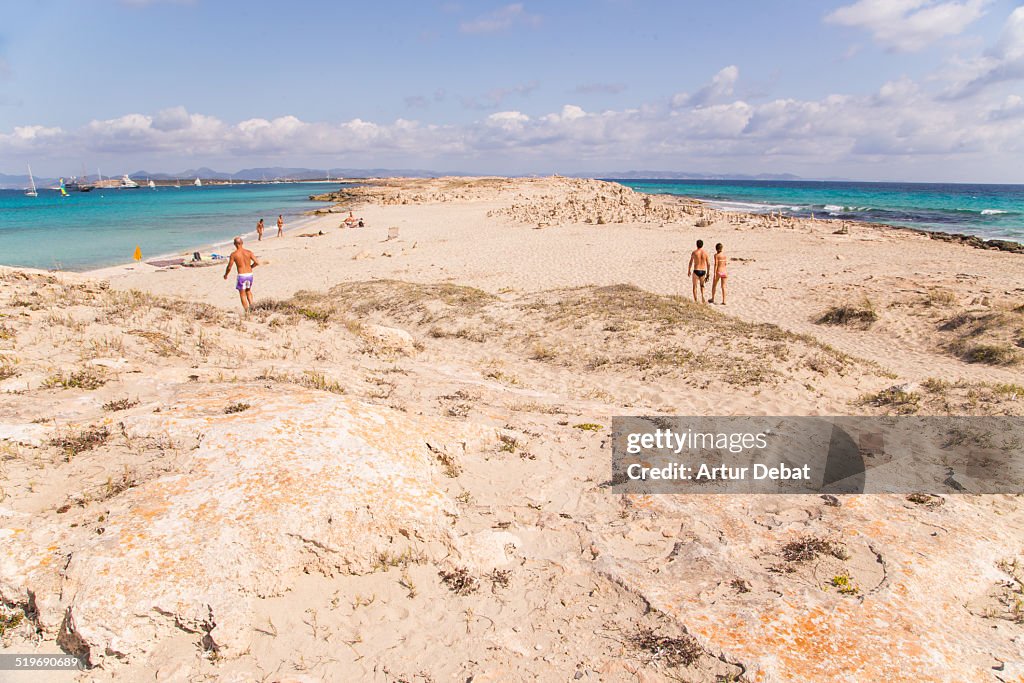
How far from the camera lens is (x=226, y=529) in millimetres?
3820

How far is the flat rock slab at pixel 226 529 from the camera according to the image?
3377 millimetres

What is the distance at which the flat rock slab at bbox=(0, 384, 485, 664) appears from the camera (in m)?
3.38

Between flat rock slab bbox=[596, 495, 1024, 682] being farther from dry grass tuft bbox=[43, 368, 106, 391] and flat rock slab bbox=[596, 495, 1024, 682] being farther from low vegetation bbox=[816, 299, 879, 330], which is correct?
low vegetation bbox=[816, 299, 879, 330]

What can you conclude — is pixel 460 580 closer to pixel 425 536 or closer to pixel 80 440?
pixel 425 536

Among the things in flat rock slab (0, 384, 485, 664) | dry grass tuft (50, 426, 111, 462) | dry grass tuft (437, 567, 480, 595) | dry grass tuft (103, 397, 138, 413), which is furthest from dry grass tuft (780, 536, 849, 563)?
dry grass tuft (103, 397, 138, 413)

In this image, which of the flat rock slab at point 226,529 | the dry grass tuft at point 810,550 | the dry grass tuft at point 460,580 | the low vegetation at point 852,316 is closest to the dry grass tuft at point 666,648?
Answer: the dry grass tuft at point 460,580

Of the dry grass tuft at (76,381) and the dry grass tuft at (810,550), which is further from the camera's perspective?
the dry grass tuft at (76,381)

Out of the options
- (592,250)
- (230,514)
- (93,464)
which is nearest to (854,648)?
(230,514)

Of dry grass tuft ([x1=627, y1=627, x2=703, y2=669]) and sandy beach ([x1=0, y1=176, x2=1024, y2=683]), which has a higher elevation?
sandy beach ([x1=0, y1=176, x2=1024, y2=683])

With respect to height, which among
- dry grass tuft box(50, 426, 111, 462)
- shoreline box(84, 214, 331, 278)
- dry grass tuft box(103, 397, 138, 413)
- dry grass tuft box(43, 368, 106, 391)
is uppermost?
shoreline box(84, 214, 331, 278)

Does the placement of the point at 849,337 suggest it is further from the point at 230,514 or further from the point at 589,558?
the point at 230,514

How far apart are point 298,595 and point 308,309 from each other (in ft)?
36.9

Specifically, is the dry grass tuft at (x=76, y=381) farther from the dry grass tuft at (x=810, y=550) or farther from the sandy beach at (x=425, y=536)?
the dry grass tuft at (x=810, y=550)

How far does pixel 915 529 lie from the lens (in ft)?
15.9
